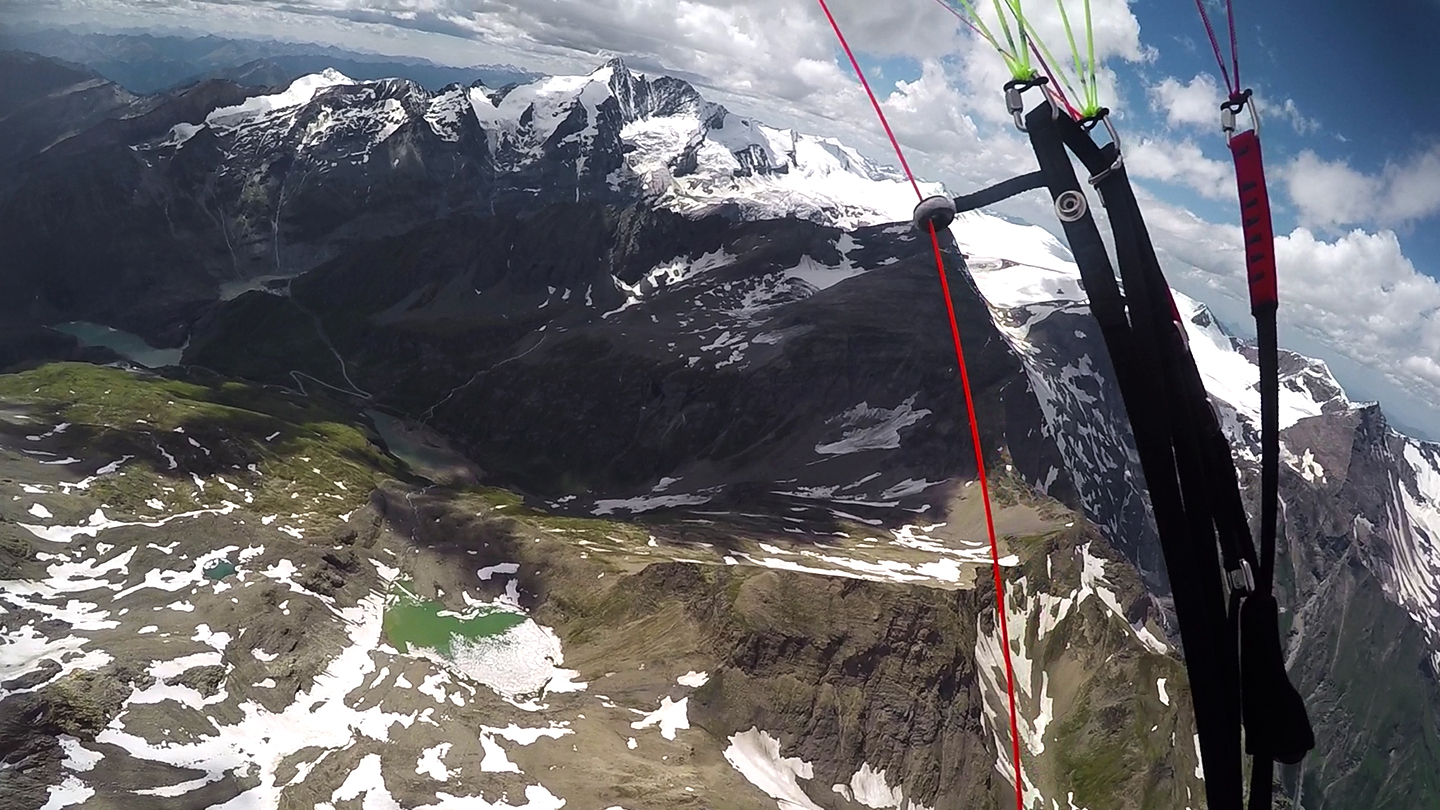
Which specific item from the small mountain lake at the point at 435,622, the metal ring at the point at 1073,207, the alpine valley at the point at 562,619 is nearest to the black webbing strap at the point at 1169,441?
the metal ring at the point at 1073,207

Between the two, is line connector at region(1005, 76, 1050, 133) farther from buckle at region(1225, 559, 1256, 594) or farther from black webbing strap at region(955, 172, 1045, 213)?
buckle at region(1225, 559, 1256, 594)

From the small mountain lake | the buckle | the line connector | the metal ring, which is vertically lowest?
the small mountain lake

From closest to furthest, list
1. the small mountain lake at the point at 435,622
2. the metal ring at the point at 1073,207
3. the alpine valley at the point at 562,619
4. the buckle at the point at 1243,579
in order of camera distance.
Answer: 1. the metal ring at the point at 1073,207
2. the buckle at the point at 1243,579
3. the alpine valley at the point at 562,619
4. the small mountain lake at the point at 435,622

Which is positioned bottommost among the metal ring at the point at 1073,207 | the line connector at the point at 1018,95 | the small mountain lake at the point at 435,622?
the small mountain lake at the point at 435,622

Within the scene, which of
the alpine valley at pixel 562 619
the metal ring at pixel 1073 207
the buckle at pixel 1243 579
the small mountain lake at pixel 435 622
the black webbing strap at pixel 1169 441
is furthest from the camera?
the small mountain lake at pixel 435 622

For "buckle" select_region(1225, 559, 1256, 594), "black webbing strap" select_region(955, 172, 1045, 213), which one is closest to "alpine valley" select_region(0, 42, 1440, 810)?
"black webbing strap" select_region(955, 172, 1045, 213)

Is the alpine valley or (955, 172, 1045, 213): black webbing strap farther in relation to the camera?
the alpine valley

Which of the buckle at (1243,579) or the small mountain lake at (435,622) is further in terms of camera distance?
the small mountain lake at (435,622)

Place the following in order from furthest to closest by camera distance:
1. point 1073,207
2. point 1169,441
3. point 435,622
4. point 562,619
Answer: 1. point 562,619
2. point 435,622
3. point 1169,441
4. point 1073,207

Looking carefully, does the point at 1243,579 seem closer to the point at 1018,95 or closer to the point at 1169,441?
the point at 1169,441

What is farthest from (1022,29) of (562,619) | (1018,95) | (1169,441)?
(562,619)

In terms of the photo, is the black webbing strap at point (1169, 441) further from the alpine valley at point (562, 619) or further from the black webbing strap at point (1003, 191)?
the alpine valley at point (562, 619)

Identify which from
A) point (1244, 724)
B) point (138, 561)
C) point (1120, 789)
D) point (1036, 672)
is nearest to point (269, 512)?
point (138, 561)
